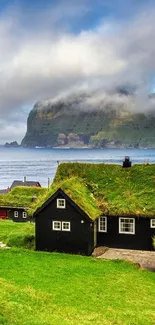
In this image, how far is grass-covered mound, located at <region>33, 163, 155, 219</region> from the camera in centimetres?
3100

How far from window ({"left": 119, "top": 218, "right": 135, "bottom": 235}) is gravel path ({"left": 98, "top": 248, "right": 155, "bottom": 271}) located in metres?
1.63

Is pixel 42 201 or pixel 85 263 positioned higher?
pixel 42 201

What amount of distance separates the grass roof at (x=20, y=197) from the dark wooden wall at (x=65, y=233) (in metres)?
27.1

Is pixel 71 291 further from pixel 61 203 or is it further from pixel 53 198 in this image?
pixel 53 198

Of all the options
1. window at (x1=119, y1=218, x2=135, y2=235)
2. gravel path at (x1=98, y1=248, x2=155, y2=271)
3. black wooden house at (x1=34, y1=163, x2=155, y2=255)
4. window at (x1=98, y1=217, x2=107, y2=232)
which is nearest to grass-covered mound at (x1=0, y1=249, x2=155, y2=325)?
gravel path at (x1=98, y1=248, x2=155, y2=271)

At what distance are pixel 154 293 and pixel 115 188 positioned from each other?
45.9ft

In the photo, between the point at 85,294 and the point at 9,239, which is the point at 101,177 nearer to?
the point at 9,239

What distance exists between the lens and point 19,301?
1552 cm

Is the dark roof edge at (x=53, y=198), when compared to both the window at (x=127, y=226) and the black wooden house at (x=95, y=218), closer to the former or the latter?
the black wooden house at (x=95, y=218)

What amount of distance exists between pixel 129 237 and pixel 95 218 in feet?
13.1

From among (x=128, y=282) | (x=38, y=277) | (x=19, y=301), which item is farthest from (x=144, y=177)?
(x=19, y=301)

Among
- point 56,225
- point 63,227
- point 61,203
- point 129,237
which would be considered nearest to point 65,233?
point 63,227

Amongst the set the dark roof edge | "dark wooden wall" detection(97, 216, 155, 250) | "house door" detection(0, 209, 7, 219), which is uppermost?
the dark roof edge

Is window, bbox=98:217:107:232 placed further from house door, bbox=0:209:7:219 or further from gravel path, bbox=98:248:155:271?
house door, bbox=0:209:7:219
